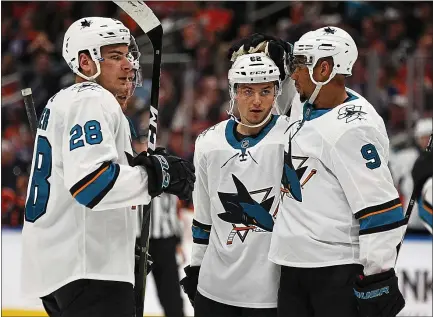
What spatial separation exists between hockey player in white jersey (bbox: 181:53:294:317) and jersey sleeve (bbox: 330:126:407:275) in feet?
1.04

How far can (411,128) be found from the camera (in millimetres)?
6602

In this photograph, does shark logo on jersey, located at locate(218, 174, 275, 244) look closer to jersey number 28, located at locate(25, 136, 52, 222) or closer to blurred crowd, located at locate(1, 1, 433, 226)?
jersey number 28, located at locate(25, 136, 52, 222)

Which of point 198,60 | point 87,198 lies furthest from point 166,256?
point 198,60

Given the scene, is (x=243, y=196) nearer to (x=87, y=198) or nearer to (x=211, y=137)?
(x=211, y=137)

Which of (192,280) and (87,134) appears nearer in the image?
(87,134)

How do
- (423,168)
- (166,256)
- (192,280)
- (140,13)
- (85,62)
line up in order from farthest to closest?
(166,256) < (423,168) < (192,280) < (140,13) < (85,62)

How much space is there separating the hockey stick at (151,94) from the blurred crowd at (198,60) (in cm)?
300

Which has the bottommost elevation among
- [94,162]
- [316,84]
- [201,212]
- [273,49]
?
[201,212]

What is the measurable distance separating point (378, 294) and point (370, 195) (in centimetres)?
29

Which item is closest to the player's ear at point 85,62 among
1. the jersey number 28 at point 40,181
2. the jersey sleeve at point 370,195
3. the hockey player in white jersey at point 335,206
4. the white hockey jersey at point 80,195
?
the white hockey jersey at point 80,195

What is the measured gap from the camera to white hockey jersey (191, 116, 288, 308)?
2838 millimetres

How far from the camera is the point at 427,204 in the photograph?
4.00 meters

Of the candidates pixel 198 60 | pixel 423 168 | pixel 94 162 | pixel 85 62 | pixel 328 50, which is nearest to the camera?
pixel 94 162

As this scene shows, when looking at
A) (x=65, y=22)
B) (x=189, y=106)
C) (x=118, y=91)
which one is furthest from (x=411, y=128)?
(x=118, y=91)
